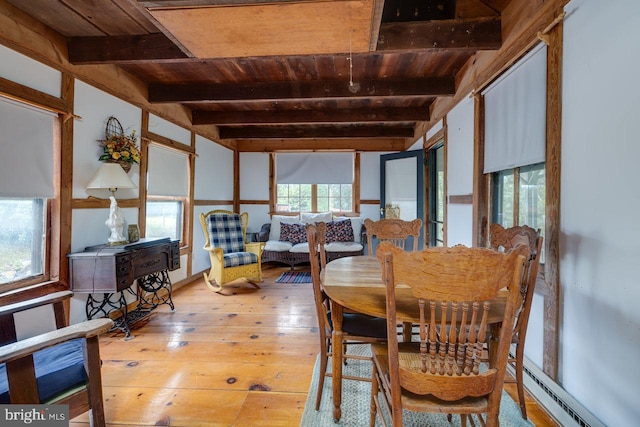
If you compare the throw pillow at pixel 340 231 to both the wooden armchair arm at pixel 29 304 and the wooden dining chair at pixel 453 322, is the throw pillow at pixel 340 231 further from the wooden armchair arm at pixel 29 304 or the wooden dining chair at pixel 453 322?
the wooden dining chair at pixel 453 322

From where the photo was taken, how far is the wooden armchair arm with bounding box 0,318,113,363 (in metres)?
0.97

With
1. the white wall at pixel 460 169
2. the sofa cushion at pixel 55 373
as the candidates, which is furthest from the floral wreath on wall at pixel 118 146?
the white wall at pixel 460 169

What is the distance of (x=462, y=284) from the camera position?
0.88 m

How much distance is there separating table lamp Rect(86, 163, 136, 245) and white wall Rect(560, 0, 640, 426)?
10.3 ft

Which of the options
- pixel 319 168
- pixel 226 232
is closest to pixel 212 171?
pixel 226 232

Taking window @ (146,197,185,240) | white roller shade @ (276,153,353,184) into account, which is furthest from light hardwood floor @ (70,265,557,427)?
white roller shade @ (276,153,353,184)

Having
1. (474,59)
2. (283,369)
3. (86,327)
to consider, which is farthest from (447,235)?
(86,327)

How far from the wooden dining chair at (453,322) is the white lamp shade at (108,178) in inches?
97.2

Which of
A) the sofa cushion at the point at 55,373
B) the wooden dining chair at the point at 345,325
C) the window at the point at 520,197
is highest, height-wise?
the window at the point at 520,197

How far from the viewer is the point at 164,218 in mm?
3719

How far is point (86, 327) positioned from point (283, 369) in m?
1.24

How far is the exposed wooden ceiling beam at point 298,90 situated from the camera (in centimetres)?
301

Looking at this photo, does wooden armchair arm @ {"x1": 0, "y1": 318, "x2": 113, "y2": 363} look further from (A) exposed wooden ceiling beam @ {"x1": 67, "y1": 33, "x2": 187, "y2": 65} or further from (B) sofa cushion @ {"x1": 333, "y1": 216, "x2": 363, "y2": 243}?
(B) sofa cushion @ {"x1": 333, "y1": 216, "x2": 363, "y2": 243}

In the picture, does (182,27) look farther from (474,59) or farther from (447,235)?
(447,235)
